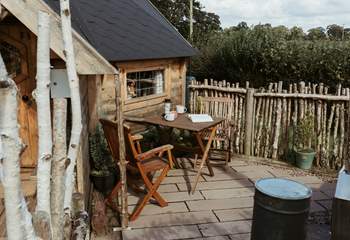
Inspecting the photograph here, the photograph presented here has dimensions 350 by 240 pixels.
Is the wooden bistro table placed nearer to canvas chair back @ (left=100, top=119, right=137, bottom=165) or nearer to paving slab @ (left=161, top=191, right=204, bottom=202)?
paving slab @ (left=161, top=191, right=204, bottom=202)

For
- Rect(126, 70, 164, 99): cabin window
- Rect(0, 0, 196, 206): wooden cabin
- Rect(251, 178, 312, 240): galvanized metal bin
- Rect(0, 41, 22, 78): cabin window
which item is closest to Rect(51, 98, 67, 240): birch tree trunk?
Rect(0, 0, 196, 206): wooden cabin

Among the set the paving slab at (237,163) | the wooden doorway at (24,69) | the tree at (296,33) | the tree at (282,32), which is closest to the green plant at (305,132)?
the paving slab at (237,163)

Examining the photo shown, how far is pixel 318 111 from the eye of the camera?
6.47 meters

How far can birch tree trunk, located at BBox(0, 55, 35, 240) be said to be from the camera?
3.87ft

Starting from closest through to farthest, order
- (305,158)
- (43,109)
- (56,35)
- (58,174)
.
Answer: (43,109) < (58,174) < (56,35) < (305,158)

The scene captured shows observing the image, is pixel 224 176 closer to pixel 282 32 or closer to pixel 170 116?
pixel 170 116

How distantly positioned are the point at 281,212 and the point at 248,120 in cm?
432

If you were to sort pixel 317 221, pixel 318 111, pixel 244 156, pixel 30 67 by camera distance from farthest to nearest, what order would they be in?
pixel 244 156 < pixel 318 111 < pixel 317 221 < pixel 30 67

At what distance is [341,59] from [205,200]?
549 centimetres

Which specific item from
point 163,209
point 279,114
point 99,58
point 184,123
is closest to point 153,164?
point 163,209

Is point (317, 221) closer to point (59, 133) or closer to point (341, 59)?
point (59, 133)

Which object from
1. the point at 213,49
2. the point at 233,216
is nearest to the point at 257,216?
the point at 233,216

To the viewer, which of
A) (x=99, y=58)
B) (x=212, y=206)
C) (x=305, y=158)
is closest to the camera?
(x=99, y=58)

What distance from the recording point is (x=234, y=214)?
15.4ft
